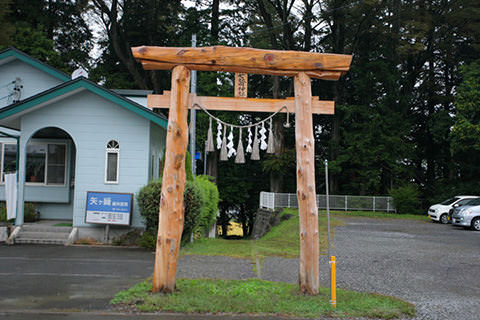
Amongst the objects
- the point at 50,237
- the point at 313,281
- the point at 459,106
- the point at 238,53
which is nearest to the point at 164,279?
the point at 313,281

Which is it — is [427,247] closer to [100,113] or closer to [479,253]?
[479,253]

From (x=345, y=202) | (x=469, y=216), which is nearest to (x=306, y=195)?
(x=469, y=216)

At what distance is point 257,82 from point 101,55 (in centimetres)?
1319

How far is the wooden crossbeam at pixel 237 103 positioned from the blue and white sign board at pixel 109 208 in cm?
A: 662

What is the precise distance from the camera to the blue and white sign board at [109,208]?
1434 centimetres

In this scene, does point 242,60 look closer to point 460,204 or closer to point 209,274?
point 209,274

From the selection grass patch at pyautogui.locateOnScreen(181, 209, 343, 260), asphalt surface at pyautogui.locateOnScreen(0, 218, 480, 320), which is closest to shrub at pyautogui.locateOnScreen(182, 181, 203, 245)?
grass patch at pyautogui.locateOnScreen(181, 209, 343, 260)

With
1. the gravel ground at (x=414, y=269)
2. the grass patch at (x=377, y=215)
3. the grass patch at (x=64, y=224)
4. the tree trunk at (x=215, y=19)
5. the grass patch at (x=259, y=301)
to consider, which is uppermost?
the tree trunk at (x=215, y=19)

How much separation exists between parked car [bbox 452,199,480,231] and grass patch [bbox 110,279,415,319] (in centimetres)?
1580

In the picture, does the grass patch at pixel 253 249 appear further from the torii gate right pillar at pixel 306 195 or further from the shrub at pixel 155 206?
the torii gate right pillar at pixel 306 195

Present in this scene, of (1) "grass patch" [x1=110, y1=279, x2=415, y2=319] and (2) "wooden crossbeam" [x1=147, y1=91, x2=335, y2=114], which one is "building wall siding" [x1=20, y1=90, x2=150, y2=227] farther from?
(1) "grass patch" [x1=110, y1=279, x2=415, y2=319]

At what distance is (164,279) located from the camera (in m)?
7.93

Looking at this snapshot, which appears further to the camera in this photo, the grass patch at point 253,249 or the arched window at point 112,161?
the arched window at point 112,161

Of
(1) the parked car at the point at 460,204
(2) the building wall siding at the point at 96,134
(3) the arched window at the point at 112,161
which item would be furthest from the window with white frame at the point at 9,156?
(1) the parked car at the point at 460,204
